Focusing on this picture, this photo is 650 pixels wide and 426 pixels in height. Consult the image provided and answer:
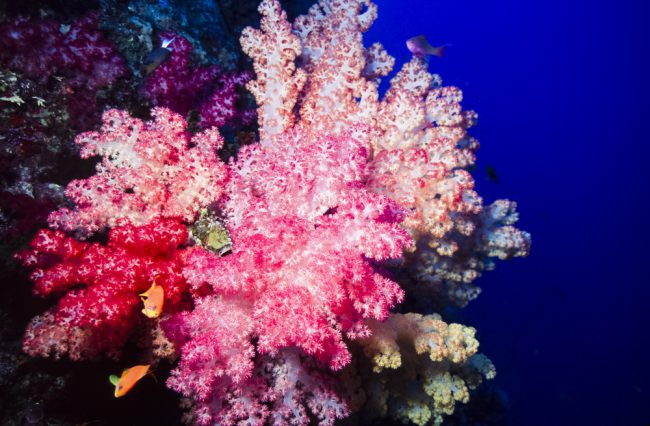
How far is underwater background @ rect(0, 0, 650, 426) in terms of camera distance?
2930 millimetres

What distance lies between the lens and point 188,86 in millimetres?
3510

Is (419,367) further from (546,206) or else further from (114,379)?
(546,206)

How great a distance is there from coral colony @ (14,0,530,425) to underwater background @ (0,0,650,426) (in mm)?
429

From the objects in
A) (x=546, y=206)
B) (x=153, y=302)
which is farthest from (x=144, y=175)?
(x=546, y=206)

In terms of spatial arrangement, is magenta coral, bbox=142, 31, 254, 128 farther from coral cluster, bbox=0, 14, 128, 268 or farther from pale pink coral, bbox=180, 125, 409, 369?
pale pink coral, bbox=180, 125, 409, 369

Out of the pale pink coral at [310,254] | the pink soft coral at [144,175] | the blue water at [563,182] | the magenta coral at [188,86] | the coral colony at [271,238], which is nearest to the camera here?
the pale pink coral at [310,254]

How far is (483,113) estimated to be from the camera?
80312mm

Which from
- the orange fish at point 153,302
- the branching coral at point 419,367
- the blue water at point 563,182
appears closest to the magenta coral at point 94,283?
the orange fish at point 153,302

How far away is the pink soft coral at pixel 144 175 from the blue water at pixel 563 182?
617 inches

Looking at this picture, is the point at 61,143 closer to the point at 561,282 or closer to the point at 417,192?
the point at 417,192

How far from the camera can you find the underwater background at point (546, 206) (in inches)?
115

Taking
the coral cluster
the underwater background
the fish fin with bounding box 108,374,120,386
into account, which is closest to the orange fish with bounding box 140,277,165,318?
the fish fin with bounding box 108,374,120,386

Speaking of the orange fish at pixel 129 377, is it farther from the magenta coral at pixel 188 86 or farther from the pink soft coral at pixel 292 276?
the magenta coral at pixel 188 86

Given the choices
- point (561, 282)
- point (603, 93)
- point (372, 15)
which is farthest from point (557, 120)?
point (372, 15)
